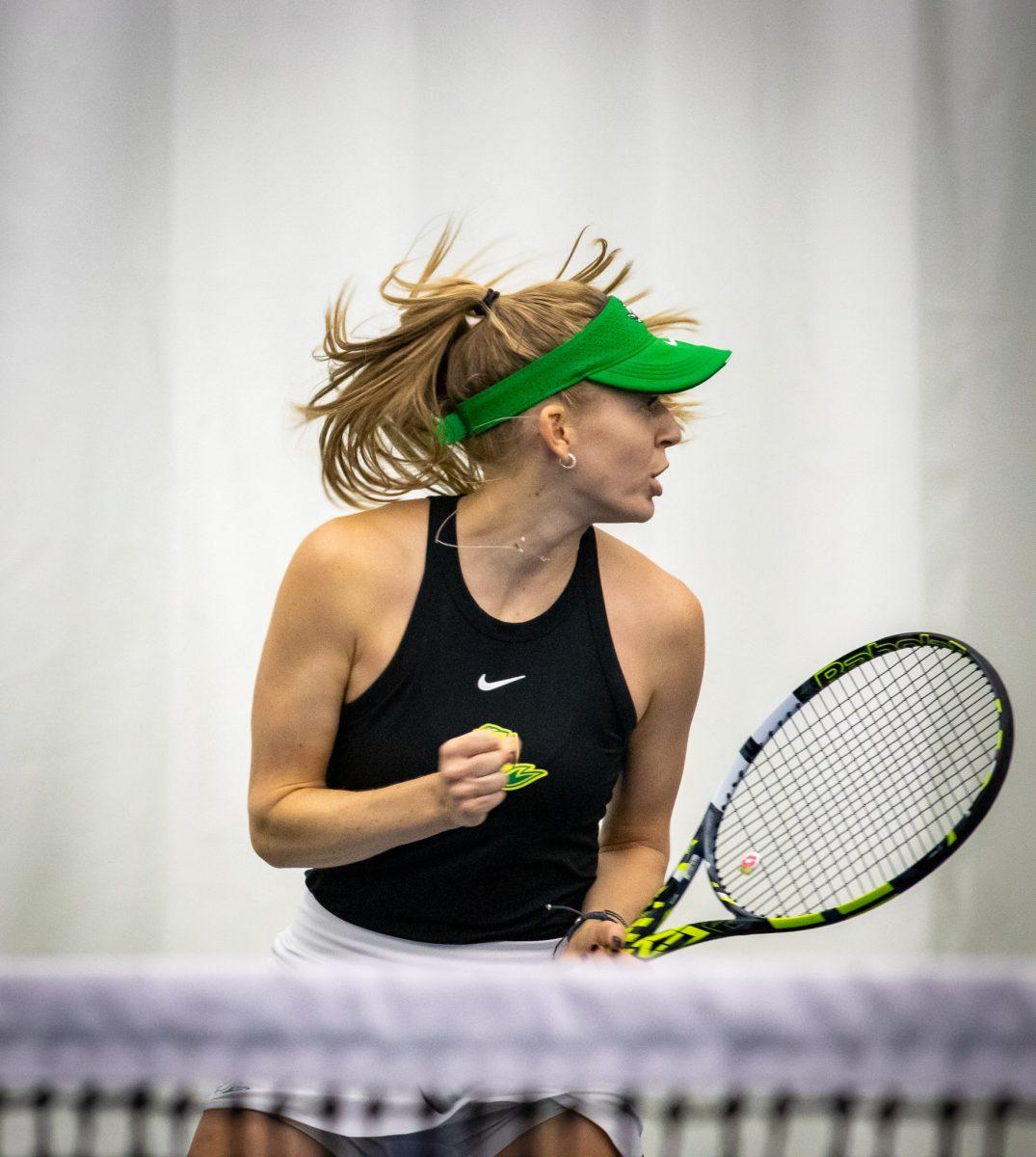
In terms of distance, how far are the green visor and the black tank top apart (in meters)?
0.15

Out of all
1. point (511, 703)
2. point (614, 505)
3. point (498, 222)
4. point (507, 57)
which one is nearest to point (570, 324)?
point (614, 505)

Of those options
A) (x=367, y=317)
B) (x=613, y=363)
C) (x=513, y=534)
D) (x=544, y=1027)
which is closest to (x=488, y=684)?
(x=513, y=534)

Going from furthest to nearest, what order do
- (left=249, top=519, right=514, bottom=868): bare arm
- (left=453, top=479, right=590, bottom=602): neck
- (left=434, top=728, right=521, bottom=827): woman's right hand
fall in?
(left=453, top=479, right=590, bottom=602): neck < (left=249, top=519, right=514, bottom=868): bare arm < (left=434, top=728, right=521, bottom=827): woman's right hand

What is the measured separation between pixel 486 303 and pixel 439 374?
72 millimetres

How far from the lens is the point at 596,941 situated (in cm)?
108

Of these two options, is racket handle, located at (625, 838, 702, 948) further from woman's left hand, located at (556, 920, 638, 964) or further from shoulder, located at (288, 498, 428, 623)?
shoulder, located at (288, 498, 428, 623)

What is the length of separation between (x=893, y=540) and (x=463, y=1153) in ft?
3.65

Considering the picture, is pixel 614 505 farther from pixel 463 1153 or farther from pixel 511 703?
pixel 463 1153

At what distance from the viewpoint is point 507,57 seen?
187 centimetres

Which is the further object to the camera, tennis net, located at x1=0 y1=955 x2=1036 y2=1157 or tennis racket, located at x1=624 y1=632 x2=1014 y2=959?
tennis racket, located at x1=624 y1=632 x2=1014 y2=959

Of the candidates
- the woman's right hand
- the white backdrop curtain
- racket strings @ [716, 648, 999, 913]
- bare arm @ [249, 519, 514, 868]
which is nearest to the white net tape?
the woman's right hand

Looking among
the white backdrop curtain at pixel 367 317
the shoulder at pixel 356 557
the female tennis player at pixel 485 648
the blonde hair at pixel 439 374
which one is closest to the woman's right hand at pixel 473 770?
the female tennis player at pixel 485 648

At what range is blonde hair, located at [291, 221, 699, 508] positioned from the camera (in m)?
1.16

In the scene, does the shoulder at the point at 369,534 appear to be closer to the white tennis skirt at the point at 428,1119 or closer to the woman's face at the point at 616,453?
the woman's face at the point at 616,453
